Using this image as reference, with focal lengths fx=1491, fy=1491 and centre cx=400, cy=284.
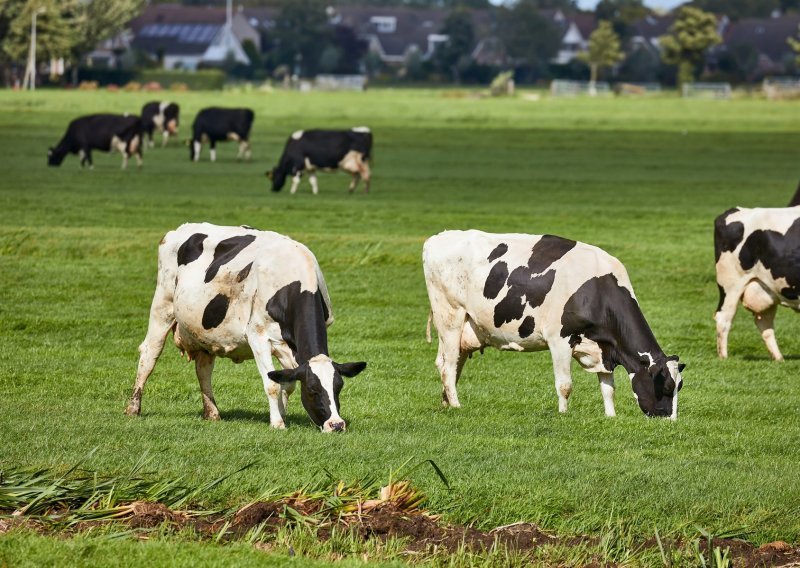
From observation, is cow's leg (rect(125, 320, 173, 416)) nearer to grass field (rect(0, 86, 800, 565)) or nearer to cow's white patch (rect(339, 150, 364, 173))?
grass field (rect(0, 86, 800, 565))

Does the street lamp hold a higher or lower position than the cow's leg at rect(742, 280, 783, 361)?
lower

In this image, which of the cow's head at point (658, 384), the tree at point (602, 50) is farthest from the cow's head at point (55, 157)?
the tree at point (602, 50)

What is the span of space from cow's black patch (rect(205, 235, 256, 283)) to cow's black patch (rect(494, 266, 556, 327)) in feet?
8.22

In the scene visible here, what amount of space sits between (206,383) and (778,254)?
7754mm

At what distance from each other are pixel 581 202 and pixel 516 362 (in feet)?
67.7

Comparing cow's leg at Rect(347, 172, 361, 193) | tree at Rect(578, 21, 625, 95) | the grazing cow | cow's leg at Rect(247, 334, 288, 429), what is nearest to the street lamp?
tree at Rect(578, 21, 625, 95)

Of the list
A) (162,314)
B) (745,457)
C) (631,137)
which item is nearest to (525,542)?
(745,457)

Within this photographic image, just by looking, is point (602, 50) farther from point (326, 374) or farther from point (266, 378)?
point (326, 374)

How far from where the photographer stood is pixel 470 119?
260 ft

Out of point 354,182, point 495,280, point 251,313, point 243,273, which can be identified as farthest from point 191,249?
point 354,182

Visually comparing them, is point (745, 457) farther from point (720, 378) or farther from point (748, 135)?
point (748, 135)

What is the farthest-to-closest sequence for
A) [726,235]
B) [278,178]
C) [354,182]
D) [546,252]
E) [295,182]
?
[354,182] → [295,182] → [278,178] → [726,235] → [546,252]

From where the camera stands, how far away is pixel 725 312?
1866cm

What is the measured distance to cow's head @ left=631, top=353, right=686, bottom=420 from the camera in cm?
1370
